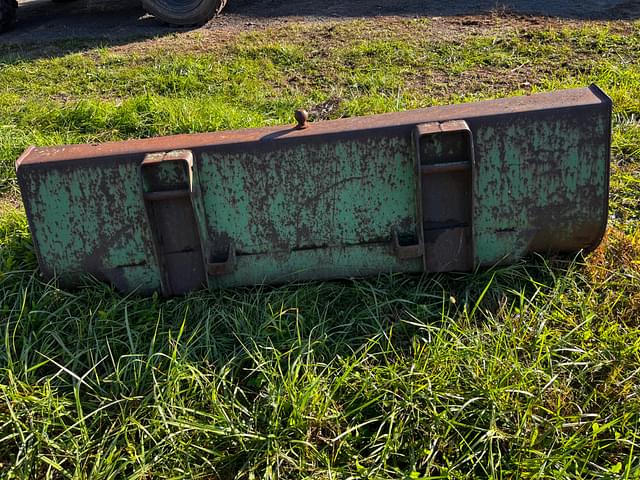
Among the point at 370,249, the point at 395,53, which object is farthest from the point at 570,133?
the point at 395,53

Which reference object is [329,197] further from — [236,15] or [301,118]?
[236,15]

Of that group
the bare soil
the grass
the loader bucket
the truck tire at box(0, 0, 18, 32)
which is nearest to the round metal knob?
the loader bucket

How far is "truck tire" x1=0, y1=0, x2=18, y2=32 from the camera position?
742cm

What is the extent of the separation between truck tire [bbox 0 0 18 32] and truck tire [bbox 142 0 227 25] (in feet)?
5.87

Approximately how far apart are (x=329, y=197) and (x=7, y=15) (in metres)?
6.58

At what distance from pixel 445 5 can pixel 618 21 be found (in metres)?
1.71

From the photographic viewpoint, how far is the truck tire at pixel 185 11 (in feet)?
22.5

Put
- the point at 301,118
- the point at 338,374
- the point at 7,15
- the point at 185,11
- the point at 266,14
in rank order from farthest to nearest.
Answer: the point at 7,15, the point at 266,14, the point at 185,11, the point at 301,118, the point at 338,374

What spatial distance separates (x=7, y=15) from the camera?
7.49 meters

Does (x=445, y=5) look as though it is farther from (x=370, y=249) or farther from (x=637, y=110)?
(x=370, y=249)

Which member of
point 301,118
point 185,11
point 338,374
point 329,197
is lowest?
point 338,374

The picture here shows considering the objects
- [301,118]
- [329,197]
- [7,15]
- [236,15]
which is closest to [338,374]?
[329,197]

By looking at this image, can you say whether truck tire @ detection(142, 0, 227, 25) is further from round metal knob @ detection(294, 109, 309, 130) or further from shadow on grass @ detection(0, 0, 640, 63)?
round metal knob @ detection(294, 109, 309, 130)

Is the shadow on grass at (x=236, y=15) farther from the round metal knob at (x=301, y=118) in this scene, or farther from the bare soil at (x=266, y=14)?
the round metal knob at (x=301, y=118)
